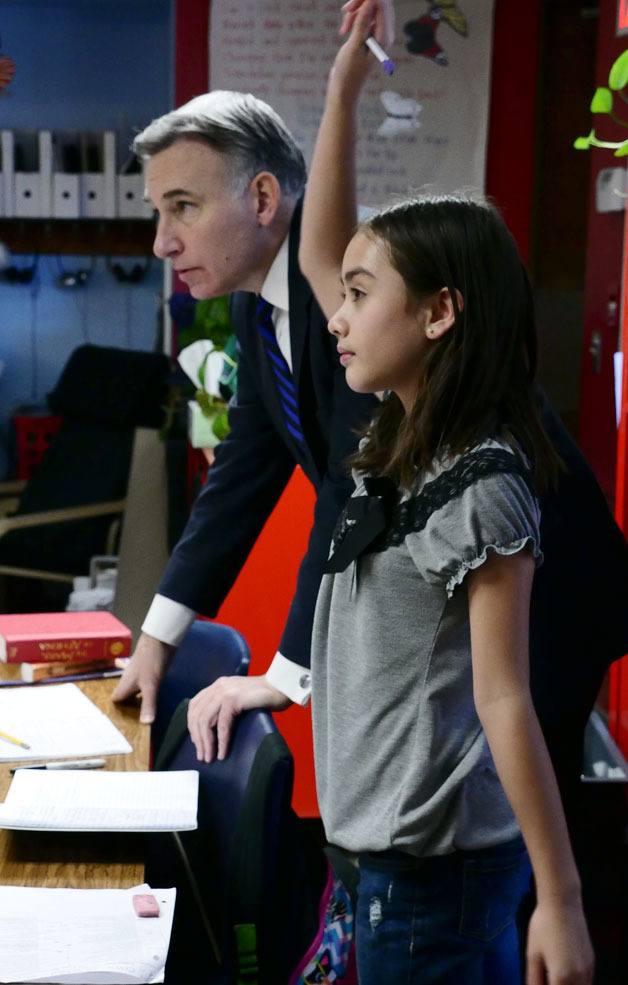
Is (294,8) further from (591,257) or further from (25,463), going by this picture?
(25,463)

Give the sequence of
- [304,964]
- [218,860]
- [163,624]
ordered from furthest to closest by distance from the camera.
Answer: [163,624], [218,860], [304,964]

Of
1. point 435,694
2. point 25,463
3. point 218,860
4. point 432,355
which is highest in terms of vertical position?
point 432,355

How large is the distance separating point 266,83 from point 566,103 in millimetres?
1133

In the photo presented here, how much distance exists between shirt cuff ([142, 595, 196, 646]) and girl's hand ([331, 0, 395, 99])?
79 centimetres

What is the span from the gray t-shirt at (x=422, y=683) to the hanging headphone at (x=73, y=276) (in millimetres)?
5520

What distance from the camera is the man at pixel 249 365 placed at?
156 centimetres

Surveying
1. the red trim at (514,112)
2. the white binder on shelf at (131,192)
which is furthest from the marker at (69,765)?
the white binder on shelf at (131,192)

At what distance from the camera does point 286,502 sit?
302 cm

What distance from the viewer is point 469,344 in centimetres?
119

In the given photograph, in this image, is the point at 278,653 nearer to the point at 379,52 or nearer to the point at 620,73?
the point at 379,52

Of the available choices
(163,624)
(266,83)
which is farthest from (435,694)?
(266,83)

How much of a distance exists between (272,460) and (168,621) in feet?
0.89

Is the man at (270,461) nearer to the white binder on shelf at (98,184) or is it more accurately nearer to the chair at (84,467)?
the chair at (84,467)

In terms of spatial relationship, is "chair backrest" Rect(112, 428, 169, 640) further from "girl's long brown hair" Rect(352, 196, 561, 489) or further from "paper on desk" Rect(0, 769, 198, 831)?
"girl's long brown hair" Rect(352, 196, 561, 489)
